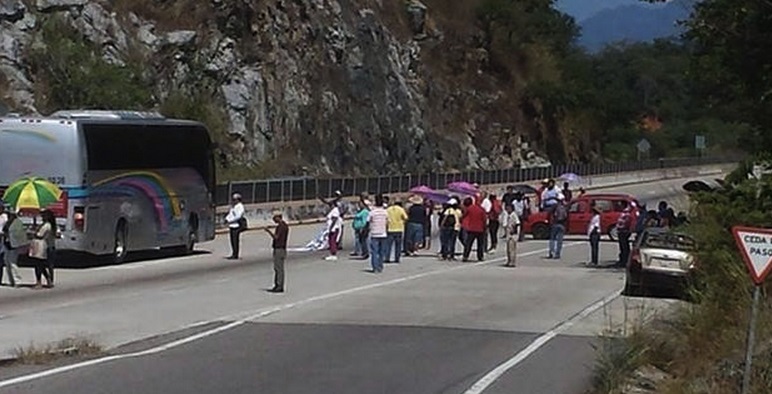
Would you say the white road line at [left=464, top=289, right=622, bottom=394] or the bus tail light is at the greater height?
the bus tail light

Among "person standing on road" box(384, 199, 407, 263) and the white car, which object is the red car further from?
Result: the white car

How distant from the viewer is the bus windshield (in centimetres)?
3259

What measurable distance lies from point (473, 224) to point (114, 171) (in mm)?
8613

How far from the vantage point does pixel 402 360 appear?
17.1 meters

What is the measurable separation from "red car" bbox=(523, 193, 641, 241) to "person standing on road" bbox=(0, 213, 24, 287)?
2333 centimetres

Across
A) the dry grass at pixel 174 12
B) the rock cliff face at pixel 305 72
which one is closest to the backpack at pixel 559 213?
the rock cliff face at pixel 305 72

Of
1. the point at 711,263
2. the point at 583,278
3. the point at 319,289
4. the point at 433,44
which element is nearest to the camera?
the point at 711,263

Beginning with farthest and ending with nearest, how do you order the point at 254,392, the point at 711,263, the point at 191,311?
the point at 191,311, the point at 711,263, the point at 254,392

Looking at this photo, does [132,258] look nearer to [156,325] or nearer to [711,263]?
[156,325]

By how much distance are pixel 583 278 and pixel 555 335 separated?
11530mm

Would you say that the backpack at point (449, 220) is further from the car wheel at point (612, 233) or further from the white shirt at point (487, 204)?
the car wheel at point (612, 233)

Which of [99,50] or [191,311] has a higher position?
[99,50]

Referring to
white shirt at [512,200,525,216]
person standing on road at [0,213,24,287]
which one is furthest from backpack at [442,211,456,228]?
person standing on road at [0,213,24,287]

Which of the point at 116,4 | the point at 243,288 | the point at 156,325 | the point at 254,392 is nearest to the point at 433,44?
the point at 116,4
